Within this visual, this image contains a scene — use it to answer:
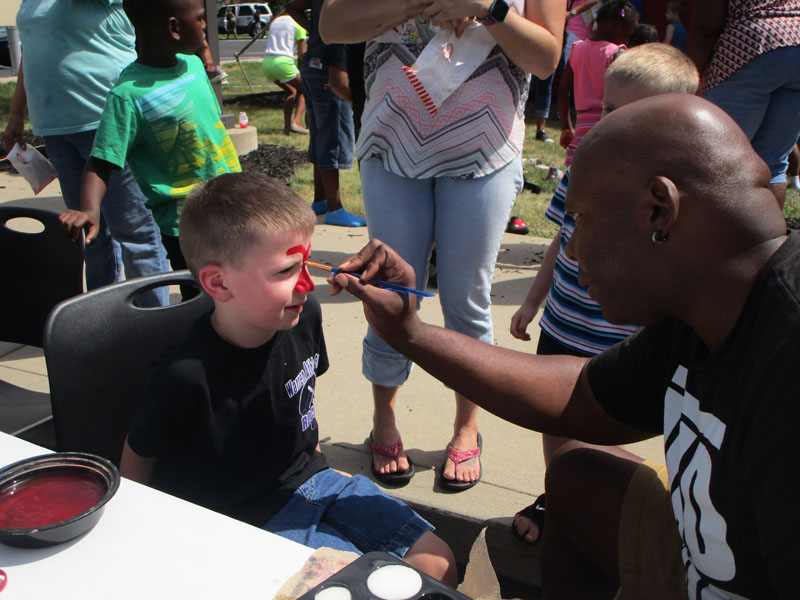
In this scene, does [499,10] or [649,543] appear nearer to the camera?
[649,543]

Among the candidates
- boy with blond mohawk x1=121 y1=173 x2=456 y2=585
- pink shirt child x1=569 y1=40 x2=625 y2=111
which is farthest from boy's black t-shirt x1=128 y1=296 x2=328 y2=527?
pink shirt child x1=569 y1=40 x2=625 y2=111

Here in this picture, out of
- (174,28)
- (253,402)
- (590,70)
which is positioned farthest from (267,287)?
(590,70)

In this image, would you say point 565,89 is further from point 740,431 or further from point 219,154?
point 740,431

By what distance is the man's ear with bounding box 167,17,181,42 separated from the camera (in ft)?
8.84

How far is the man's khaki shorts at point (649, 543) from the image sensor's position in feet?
4.88

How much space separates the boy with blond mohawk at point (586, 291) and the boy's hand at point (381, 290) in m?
0.67

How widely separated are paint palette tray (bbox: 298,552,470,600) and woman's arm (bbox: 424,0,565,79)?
5.38 ft

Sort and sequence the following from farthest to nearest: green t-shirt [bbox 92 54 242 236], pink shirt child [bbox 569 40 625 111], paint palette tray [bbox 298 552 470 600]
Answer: pink shirt child [bbox 569 40 625 111] → green t-shirt [bbox 92 54 242 236] → paint palette tray [bbox 298 552 470 600]

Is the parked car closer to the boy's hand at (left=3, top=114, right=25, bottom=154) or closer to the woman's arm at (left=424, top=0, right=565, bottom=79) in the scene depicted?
the boy's hand at (left=3, top=114, right=25, bottom=154)

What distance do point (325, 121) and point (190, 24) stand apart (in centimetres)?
277

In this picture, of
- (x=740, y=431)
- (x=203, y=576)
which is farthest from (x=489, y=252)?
(x=203, y=576)

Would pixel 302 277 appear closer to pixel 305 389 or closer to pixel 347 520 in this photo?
pixel 305 389

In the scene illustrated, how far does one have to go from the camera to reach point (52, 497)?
1124 mm

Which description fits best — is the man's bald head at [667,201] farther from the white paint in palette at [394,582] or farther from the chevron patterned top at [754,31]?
the chevron patterned top at [754,31]
